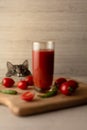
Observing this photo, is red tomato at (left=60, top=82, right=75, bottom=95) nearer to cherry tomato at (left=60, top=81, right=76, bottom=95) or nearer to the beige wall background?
cherry tomato at (left=60, top=81, right=76, bottom=95)

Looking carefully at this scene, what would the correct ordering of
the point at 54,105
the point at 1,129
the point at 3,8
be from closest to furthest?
the point at 1,129, the point at 54,105, the point at 3,8

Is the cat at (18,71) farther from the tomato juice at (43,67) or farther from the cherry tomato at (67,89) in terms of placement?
the cherry tomato at (67,89)

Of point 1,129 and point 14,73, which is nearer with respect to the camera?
point 1,129

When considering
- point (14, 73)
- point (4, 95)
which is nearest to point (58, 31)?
point (14, 73)

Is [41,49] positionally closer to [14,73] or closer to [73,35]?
[14,73]

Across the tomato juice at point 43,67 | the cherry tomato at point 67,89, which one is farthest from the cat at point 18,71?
the cherry tomato at point 67,89

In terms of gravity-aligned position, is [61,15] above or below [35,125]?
above
